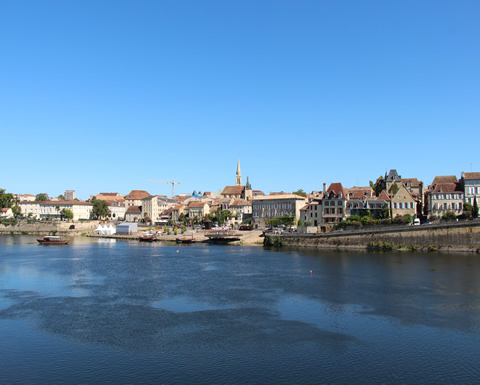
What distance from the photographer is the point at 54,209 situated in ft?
535

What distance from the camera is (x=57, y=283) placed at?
148ft

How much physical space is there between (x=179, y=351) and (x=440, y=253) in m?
50.0

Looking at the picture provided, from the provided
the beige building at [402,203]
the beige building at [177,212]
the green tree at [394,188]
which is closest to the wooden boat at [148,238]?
the beige building at [177,212]

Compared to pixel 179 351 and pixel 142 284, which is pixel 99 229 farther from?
pixel 179 351

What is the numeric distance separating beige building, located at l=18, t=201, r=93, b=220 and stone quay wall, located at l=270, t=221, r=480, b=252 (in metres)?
103

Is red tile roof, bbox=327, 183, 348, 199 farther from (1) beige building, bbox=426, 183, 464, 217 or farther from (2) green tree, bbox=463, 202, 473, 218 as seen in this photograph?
(2) green tree, bbox=463, 202, 473, 218

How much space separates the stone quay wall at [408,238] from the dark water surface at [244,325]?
14.8 m

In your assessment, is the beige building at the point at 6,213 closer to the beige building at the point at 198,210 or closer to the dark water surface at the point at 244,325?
the beige building at the point at 198,210

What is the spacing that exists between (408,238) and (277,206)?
4764 cm

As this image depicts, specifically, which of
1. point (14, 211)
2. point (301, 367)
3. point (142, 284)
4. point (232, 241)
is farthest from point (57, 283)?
point (14, 211)

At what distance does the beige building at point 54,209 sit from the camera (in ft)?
525

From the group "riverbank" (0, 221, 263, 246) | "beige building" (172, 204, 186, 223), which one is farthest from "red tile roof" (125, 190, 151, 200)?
"riverbank" (0, 221, 263, 246)

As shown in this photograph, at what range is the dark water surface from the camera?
22.0m

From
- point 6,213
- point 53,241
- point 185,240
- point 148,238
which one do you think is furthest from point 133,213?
point 185,240
